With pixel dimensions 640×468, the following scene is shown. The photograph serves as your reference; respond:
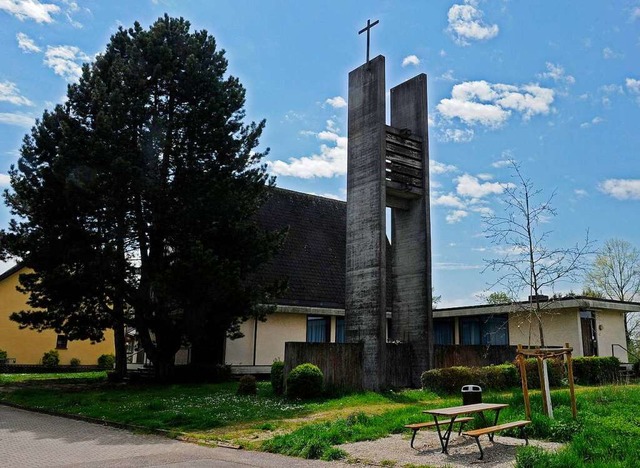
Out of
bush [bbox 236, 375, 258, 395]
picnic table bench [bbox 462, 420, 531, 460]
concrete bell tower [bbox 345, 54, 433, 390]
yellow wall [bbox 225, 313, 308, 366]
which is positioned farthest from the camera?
yellow wall [bbox 225, 313, 308, 366]

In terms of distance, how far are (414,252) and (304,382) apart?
5.94 metres

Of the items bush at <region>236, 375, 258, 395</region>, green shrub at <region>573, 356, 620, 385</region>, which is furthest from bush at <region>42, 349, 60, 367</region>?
green shrub at <region>573, 356, 620, 385</region>

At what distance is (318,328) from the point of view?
26.4 m

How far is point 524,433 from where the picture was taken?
8.62 metres

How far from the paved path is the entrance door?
1910 centimetres

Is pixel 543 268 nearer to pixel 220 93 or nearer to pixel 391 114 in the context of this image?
pixel 391 114

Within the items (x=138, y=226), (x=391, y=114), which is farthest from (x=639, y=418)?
(x=138, y=226)

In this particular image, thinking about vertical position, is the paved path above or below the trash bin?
below

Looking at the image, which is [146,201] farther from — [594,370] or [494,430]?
[594,370]

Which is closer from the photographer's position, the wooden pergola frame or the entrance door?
the wooden pergola frame

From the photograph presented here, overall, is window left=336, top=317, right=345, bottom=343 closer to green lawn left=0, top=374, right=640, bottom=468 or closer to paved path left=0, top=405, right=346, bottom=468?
green lawn left=0, top=374, right=640, bottom=468

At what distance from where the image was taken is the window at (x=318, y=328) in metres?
26.1

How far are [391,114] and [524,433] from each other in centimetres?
1372

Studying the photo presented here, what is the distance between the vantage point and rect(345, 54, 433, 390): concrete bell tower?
656 inches
